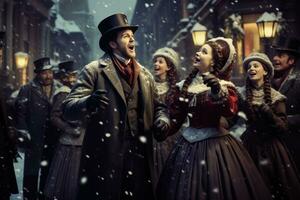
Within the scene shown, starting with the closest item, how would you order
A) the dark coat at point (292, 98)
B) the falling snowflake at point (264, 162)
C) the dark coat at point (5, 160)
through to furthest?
the dark coat at point (5, 160) → the falling snowflake at point (264, 162) → the dark coat at point (292, 98)

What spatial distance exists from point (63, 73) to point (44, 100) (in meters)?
0.67

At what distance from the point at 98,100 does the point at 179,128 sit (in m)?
1.31

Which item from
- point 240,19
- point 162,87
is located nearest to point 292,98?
point 162,87

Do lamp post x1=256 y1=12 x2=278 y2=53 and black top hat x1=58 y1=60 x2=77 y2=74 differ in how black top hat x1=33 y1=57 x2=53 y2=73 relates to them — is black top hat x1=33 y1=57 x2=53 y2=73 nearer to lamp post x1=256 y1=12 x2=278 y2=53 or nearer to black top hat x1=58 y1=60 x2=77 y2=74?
black top hat x1=58 y1=60 x2=77 y2=74

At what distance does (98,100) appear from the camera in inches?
188

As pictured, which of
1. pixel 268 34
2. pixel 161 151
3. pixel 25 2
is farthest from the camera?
pixel 25 2

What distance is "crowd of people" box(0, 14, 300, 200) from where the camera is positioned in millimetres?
5016

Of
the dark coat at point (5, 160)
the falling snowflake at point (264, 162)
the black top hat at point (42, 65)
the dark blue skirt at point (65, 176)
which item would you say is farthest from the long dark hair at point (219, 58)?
the black top hat at point (42, 65)

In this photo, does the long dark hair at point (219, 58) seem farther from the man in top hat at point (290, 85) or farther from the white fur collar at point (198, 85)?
the man in top hat at point (290, 85)

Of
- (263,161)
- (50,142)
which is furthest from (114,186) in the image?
(50,142)

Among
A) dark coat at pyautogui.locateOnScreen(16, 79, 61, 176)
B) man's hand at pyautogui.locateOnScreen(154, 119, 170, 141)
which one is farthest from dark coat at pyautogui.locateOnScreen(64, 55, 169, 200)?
dark coat at pyautogui.locateOnScreen(16, 79, 61, 176)

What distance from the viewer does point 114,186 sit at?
5164 mm

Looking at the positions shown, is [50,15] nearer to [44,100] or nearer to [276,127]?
[44,100]

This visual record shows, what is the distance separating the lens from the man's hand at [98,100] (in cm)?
476
